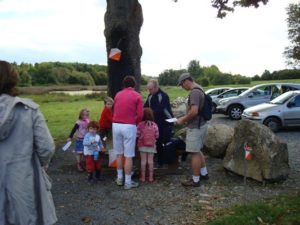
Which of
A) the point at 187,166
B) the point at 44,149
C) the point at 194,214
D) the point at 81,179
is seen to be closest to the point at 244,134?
the point at 187,166

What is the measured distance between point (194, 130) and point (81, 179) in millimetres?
2464

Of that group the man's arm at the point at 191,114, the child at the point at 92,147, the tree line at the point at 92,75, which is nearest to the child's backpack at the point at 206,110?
the man's arm at the point at 191,114

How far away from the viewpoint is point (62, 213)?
6832 millimetres

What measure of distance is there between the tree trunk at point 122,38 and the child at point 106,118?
4.62 feet

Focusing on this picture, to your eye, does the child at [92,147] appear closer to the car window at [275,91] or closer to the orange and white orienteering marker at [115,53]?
the orange and white orienteering marker at [115,53]

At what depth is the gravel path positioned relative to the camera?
21.7 feet

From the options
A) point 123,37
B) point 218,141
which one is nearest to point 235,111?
point 218,141

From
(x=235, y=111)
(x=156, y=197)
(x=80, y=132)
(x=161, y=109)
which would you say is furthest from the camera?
(x=235, y=111)

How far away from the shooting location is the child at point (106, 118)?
9301mm

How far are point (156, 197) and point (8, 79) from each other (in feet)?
13.9

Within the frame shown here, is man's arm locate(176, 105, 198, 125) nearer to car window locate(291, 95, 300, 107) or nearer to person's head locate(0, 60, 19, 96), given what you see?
person's head locate(0, 60, 19, 96)

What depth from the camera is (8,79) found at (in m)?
3.91

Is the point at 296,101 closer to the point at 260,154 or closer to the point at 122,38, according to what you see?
the point at 122,38

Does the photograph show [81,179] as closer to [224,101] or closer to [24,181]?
[24,181]
